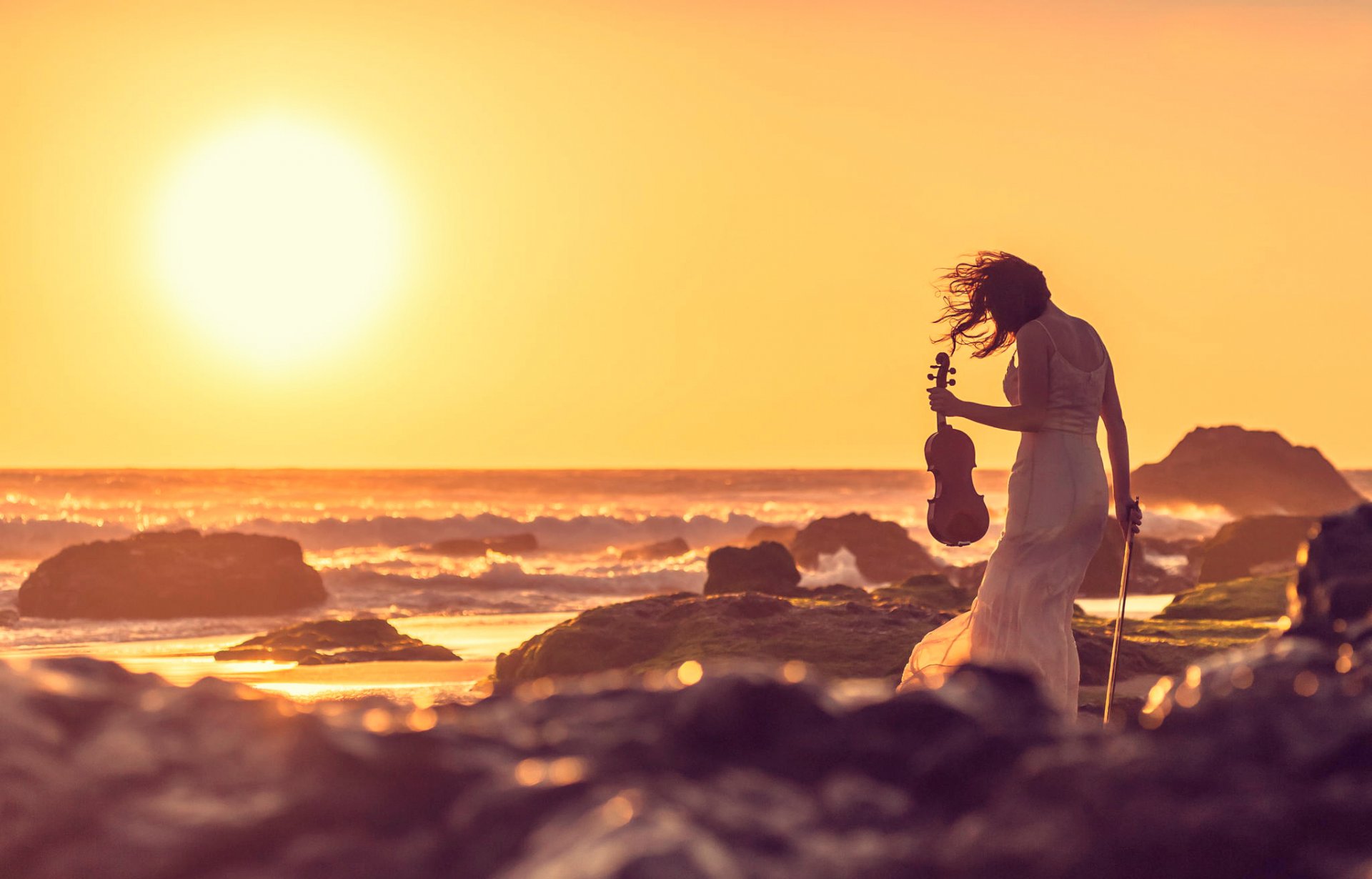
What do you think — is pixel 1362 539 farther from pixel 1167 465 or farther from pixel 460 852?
pixel 1167 465

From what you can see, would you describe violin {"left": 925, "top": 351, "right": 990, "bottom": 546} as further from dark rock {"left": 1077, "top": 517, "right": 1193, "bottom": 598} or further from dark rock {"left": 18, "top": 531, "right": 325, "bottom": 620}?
dark rock {"left": 18, "top": 531, "right": 325, "bottom": 620}

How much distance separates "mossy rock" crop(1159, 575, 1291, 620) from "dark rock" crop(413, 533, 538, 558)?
2866 centimetres

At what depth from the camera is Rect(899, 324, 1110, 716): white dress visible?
7.20 meters

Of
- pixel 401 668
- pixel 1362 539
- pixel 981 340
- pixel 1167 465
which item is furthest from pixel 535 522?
pixel 1362 539

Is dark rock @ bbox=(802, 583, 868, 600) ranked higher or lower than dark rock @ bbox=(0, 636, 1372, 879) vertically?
lower

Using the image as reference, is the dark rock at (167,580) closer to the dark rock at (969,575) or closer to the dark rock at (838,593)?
the dark rock at (969,575)

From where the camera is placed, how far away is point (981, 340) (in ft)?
24.4

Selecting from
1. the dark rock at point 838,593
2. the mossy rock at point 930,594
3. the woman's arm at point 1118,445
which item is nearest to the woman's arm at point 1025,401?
the woman's arm at point 1118,445

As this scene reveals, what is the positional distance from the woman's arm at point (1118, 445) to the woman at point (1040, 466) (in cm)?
1

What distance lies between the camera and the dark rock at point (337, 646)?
1675 centimetres

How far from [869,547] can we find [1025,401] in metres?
27.3

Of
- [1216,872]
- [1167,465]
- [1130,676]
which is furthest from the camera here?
[1167,465]

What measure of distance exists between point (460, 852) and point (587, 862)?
1.17 ft

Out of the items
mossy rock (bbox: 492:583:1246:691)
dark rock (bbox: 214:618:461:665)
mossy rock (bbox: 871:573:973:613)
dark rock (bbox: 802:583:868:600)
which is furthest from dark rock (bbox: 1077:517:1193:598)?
dark rock (bbox: 214:618:461:665)
